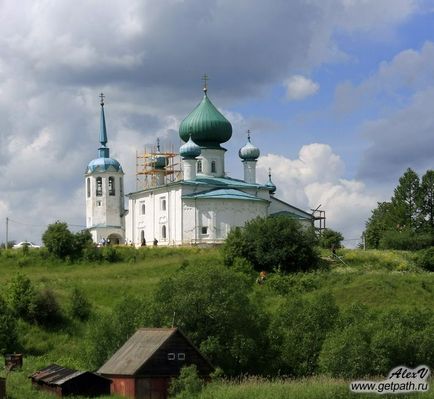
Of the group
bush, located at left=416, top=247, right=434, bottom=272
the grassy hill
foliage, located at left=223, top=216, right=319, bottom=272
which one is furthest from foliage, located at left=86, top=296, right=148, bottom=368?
bush, located at left=416, top=247, right=434, bottom=272

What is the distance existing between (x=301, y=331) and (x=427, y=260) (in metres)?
20.2

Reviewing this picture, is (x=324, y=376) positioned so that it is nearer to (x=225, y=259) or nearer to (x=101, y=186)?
(x=225, y=259)

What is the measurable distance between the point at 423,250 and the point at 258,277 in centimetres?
1076

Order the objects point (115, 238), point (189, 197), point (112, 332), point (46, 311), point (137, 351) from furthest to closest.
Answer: point (115, 238), point (189, 197), point (46, 311), point (112, 332), point (137, 351)

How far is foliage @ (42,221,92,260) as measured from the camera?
6106cm

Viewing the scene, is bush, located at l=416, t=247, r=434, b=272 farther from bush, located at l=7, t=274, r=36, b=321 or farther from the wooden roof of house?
the wooden roof of house

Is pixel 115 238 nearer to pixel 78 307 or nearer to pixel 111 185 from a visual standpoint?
pixel 111 185

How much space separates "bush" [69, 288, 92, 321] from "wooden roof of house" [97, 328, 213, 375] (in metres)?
11.5

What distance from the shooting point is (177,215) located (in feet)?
213

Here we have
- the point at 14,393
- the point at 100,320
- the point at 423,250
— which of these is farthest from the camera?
the point at 423,250

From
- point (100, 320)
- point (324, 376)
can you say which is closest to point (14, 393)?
point (100, 320)

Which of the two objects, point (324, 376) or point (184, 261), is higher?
point (184, 261)

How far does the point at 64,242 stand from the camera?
61.0 meters

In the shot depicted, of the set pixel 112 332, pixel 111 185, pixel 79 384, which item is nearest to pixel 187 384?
Answer: pixel 79 384
